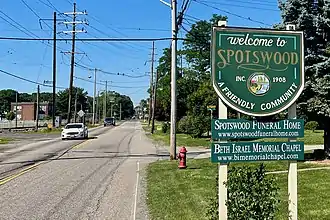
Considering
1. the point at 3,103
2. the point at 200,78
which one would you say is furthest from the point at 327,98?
the point at 3,103

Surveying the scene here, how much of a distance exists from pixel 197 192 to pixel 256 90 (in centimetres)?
635

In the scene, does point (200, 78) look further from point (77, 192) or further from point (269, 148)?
point (269, 148)

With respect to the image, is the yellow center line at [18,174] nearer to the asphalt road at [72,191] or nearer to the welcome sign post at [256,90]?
the asphalt road at [72,191]

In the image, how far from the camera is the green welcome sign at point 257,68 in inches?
261

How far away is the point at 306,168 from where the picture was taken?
16.5 metres

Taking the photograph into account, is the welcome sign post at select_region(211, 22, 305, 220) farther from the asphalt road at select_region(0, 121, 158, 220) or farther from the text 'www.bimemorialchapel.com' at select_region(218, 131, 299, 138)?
the asphalt road at select_region(0, 121, 158, 220)

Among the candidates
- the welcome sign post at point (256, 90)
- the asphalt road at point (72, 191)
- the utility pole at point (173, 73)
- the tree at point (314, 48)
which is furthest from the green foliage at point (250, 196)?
the utility pole at point (173, 73)

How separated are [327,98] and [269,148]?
1099 centimetres

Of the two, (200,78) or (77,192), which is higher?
(200,78)

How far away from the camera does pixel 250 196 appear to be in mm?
6406

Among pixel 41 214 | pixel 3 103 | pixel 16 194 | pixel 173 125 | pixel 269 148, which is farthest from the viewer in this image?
pixel 3 103

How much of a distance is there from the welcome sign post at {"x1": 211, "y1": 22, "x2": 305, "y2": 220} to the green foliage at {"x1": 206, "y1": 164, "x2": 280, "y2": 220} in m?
0.12

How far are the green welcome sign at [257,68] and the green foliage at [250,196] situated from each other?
830 mm

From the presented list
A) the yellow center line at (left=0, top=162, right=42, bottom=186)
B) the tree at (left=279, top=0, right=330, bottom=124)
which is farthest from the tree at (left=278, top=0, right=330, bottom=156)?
the yellow center line at (left=0, top=162, right=42, bottom=186)
